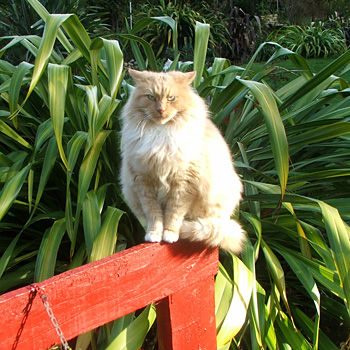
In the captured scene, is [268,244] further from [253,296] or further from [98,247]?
[98,247]

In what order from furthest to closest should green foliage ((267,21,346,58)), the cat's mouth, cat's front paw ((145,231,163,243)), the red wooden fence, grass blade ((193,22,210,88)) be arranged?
green foliage ((267,21,346,58)), grass blade ((193,22,210,88)), the cat's mouth, cat's front paw ((145,231,163,243)), the red wooden fence

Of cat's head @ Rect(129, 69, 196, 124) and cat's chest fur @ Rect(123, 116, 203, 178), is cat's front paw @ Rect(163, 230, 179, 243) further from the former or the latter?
cat's head @ Rect(129, 69, 196, 124)

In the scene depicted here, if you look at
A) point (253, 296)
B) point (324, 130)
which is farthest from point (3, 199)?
point (324, 130)

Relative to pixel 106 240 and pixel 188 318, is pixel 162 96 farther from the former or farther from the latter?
pixel 188 318

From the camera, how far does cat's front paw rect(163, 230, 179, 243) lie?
1.45 metres

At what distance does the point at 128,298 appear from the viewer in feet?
4.11

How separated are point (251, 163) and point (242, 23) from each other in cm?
784

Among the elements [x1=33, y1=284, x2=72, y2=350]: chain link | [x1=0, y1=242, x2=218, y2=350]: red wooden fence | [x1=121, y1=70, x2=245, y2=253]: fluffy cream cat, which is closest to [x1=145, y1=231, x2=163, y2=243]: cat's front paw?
[x1=121, y1=70, x2=245, y2=253]: fluffy cream cat

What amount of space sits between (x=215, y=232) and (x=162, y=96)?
0.51 m

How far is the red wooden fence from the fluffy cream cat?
182mm

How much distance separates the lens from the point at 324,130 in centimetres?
211

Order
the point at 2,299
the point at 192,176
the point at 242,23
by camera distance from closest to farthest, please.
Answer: the point at 2,299 < the point at 192,176 < the point at 242,23

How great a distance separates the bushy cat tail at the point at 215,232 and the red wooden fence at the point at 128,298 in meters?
0.04

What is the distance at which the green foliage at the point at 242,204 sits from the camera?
1.75 m
